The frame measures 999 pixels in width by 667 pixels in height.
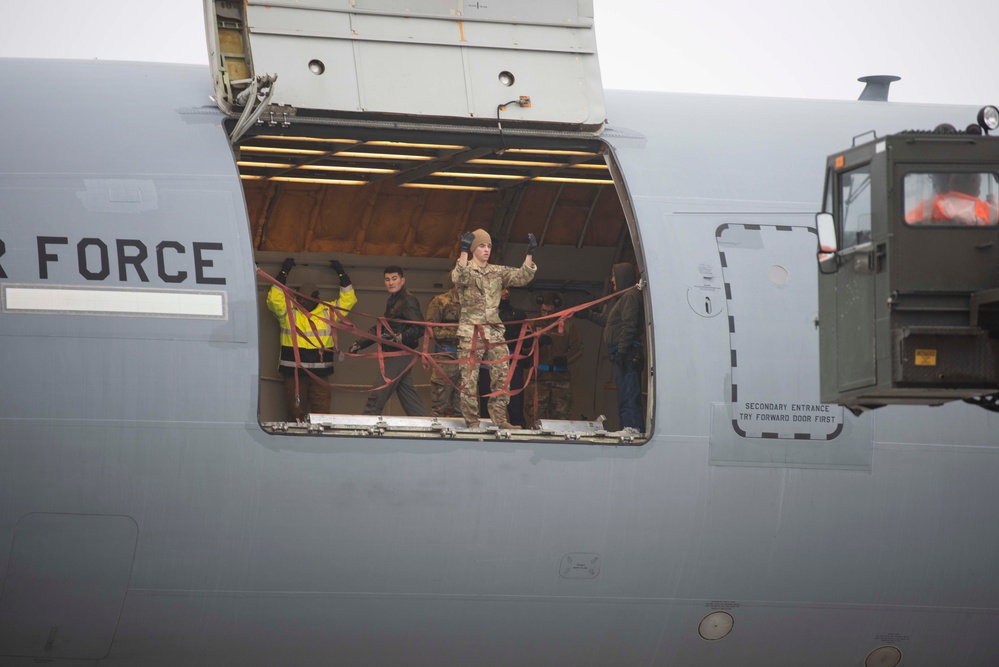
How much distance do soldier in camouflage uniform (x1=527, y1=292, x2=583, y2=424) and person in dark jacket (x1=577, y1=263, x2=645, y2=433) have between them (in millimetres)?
2571

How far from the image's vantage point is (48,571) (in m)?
9.20

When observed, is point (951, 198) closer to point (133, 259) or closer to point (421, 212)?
point (133, 259)

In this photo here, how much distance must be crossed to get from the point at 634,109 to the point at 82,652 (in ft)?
22.3

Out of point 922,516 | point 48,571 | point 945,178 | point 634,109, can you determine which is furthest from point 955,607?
point 48,571

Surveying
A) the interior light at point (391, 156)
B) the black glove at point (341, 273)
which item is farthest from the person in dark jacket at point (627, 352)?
the black glove at point (341, 273)

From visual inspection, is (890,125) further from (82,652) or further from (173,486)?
(82,652)

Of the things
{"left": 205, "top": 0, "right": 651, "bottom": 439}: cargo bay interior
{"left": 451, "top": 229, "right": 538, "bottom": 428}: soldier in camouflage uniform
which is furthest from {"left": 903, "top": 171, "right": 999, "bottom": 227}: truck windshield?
{"left": 451, "top": 229, "right": 538, "bottom": 428}: soldier in camouflage uniform

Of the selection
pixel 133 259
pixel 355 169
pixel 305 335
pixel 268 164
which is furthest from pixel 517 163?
pixel 133 259

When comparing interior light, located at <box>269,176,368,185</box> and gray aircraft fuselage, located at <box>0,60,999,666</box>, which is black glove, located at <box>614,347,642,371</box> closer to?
gray aircraft fuselage, located at <box>0,60,999,666</box>

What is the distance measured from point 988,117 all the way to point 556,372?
23.4 feet

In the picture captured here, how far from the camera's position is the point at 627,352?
37.8 ft

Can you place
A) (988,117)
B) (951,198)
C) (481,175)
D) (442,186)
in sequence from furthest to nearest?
(442,186) < (481,175) < (988,117) < (951,198)

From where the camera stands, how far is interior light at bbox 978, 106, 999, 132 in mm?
8398

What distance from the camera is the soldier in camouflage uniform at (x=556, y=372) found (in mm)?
14742
